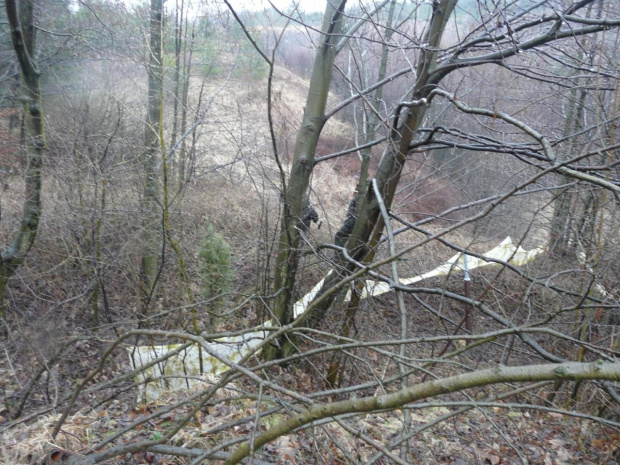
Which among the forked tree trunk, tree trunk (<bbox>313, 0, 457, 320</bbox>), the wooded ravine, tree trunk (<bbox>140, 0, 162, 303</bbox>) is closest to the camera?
the wooded ravine

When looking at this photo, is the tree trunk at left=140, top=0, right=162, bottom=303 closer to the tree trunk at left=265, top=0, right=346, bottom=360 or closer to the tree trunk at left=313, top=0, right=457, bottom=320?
the tree trunk at left=265, top=0, right=346, bottom=360

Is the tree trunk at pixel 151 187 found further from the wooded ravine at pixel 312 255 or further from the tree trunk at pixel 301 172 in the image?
the tree trunk at pixel 301 172

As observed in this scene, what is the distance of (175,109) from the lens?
29.0 ft

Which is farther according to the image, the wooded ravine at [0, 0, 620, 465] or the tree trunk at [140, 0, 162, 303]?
the tree trunk at [140, 0, 162, 303]

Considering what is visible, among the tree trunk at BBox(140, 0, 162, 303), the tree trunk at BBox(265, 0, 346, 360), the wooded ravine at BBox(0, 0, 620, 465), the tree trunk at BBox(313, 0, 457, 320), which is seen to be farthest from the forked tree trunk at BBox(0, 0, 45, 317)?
the tree trunk at BBox(313, 0, 457, 320)

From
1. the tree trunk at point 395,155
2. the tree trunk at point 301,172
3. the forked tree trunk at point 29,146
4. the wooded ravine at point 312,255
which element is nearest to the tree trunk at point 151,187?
the wooded ravine at point 312,255

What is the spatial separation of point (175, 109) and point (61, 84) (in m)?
4.54

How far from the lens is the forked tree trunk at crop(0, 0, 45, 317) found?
655 centimetres

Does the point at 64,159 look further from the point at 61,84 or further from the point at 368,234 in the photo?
the point at 368,234

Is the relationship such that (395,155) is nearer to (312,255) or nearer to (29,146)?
(312,255)

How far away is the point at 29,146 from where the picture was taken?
22.0ft

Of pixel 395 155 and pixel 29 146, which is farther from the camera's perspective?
pixel 29 146

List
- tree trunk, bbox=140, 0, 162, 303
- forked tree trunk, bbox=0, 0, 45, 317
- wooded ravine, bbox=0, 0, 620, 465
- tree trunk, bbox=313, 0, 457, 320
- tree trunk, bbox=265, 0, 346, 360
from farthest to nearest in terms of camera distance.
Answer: tree trunk, bbox=140, 0, 162, 303 → forked tree trunk, bbox=0, 0, 45, 317 → tree trunk, bbox=265, 0, 346, 360 → tree trunk, bbox=313, 0, 457, 320 → wooded ravine, bbox=0, 0, 620, 465

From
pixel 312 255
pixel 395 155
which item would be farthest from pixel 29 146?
pixel 395 155
